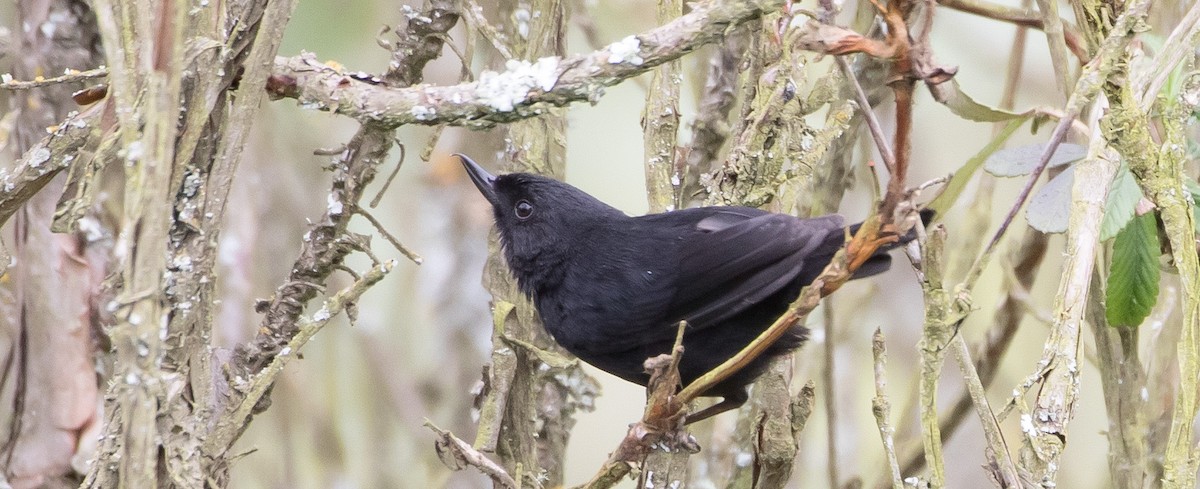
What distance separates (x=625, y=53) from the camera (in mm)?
1701

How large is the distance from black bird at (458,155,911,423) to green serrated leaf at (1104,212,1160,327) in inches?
20.2

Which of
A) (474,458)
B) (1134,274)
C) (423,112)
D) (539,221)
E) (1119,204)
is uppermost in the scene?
(539,221)

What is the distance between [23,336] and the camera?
9.32ft

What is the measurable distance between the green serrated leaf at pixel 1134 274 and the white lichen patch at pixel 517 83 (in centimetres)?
140

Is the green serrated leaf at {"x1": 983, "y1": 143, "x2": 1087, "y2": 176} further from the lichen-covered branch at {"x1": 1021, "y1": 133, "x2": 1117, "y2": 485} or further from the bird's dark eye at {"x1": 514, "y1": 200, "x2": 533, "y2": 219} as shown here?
the bird's dark eye at {"x1": 514, "y1": 200, "x2": 533, "y2": 219}

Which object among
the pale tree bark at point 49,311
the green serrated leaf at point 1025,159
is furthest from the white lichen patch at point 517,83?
the pale tree bark at point 49,311

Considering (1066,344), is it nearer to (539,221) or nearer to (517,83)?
(517,83)

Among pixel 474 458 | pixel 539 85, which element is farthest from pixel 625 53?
pixel 474 458

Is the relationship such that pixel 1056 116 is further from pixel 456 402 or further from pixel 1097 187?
pixel 456 402

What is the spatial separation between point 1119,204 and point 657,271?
1.15 meters

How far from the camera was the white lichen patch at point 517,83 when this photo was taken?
1751 millimetres

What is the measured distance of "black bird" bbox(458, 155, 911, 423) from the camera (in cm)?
268

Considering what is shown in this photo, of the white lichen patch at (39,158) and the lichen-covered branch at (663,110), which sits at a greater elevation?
the lichen-covered branch at (663,110)

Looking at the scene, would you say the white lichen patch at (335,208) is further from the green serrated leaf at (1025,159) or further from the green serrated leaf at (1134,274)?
the green serrated leaf at (1134,274)
